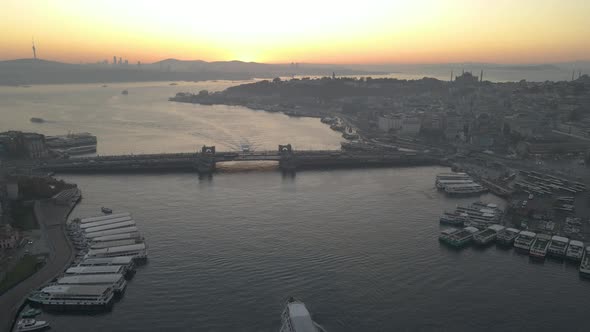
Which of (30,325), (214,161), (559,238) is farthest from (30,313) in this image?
(214,161)

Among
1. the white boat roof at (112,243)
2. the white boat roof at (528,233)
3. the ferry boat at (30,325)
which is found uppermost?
the white boat roof at (112,243)

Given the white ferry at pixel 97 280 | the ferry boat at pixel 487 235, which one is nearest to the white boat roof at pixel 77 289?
the white ferry at pixel 97 280

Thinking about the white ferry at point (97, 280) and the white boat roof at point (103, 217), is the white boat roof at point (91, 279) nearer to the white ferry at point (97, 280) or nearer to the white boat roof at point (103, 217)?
the white ferry at point (97, 280)

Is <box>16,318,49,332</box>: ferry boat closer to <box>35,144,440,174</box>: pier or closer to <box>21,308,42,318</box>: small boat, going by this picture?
<box>21,308,42,318</box>: small boat

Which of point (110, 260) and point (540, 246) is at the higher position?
point (110, 260)

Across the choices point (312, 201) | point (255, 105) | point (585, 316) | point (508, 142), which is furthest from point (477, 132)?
point (255, 105)

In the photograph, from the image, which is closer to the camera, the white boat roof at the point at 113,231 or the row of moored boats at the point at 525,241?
the row of moored boats at the point at 525,241

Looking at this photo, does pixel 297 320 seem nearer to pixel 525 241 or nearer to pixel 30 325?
pixel 30 325
